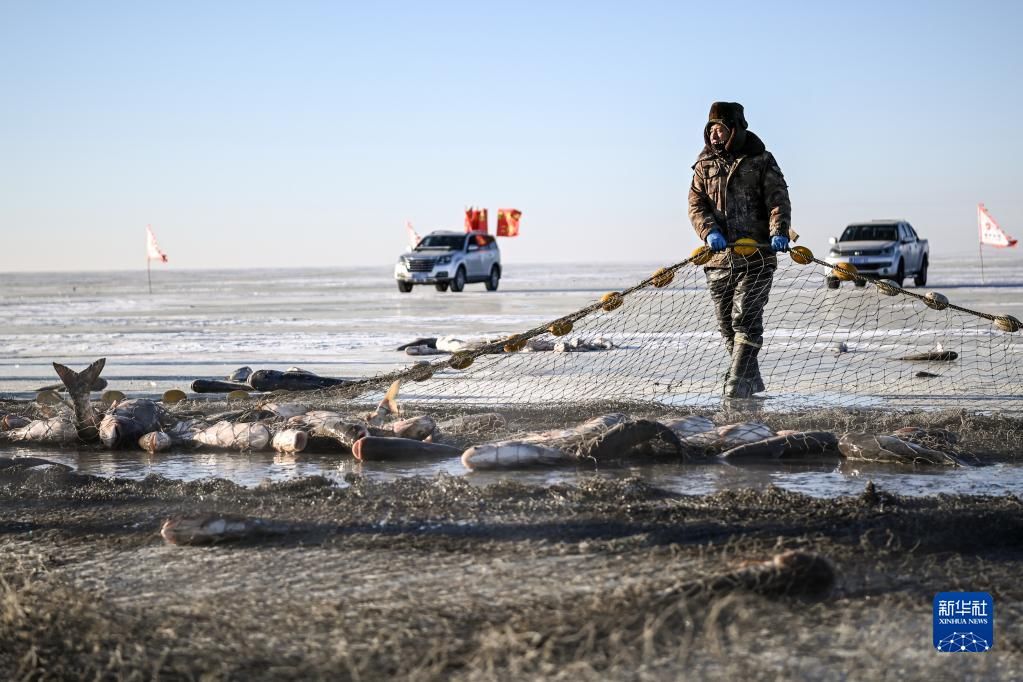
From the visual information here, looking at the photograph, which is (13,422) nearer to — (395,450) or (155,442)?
(155,442)

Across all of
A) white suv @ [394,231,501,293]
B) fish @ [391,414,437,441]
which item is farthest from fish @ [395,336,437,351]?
white suv @ [394,231,501,293]

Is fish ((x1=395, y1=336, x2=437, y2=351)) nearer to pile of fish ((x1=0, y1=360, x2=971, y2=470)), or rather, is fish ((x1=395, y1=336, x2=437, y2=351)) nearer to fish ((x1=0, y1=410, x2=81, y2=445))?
pile of fish ((x1=0, y1=360, x2=971, y2=470))

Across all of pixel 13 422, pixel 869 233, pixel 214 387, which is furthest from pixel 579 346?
pixel 869 233

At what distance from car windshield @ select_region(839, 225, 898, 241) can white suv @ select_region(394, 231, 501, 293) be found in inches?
412

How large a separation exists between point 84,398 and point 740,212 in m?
4.74

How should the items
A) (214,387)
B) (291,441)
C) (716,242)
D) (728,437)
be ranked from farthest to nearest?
(214,387) → (716,242) → (291,441) → (728,437)

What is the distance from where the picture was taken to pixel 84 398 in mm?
6820

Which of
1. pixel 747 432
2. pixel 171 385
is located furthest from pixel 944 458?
pixel 171 385

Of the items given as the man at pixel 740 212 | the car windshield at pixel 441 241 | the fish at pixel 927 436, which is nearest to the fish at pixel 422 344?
the man at pixel 740 212

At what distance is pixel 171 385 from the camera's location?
9.78 metres

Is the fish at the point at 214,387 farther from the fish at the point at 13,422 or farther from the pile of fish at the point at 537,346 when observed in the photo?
the pile of fish at the point at 537,346

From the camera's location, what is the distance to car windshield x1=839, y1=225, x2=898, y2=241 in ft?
95.1

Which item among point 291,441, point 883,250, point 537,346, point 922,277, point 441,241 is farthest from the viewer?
point 441,241

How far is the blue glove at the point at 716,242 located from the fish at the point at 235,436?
3.33 meters
